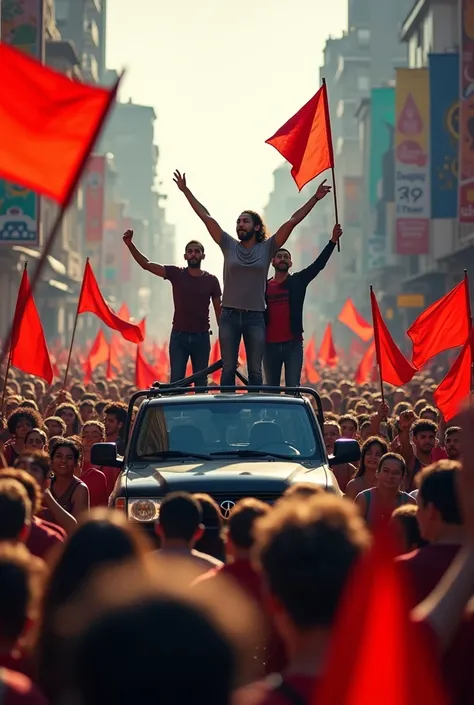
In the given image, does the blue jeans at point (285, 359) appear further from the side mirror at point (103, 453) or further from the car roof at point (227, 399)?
the side mirror at point (103, 453)

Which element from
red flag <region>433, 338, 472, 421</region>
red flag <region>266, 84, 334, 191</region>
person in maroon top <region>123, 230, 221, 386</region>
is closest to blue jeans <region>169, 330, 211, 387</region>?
person in maroon top <region>123, 230, 221, 386</region>

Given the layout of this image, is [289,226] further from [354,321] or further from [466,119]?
[466,119]

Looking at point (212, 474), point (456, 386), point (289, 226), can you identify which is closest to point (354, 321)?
point (456, 386)

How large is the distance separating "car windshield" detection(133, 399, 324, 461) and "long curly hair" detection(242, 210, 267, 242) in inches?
80.1

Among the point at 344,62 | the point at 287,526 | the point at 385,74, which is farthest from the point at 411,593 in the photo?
the point at 344,62

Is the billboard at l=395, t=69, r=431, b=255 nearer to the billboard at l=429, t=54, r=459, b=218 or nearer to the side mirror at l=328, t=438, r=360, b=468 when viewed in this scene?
the billboard at l=429, t=54, r=459, b=218

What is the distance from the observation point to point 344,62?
16312 centimetres

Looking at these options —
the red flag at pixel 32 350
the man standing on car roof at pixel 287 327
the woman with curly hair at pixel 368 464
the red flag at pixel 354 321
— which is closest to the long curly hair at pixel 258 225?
the man standing on car roof at pixel 287 327

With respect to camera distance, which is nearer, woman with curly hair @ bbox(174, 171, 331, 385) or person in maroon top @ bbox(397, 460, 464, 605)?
person in maroon top @ bbox(397, 460, 464, 605)

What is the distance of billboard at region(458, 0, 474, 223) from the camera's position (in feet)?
116

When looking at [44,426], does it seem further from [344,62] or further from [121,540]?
[344,62]

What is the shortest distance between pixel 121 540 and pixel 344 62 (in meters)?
162

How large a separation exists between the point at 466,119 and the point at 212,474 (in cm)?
2720

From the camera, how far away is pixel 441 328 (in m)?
16.4
